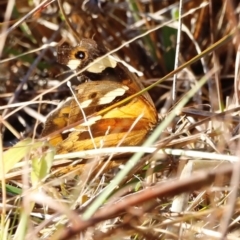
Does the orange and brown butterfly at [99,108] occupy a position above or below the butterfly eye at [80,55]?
below

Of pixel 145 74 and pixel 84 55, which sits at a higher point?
pixel 84 55

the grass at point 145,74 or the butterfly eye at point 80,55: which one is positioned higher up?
the butterfly eye at point 80,55

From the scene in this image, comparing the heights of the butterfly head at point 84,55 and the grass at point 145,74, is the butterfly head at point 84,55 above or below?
above

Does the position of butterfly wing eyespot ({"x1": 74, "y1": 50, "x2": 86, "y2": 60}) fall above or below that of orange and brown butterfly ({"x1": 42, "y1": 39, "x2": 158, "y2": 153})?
above

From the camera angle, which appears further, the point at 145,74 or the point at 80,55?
the point at 145,74

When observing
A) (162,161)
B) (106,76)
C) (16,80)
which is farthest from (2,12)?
(162,161)

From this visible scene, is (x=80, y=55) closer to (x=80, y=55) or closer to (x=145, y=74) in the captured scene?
(x=80, y=55)

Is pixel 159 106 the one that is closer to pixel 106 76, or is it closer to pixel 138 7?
pixel 138 7

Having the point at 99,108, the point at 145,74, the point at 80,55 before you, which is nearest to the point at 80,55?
the point at 80,55

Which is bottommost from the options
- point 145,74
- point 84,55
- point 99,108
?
point 145,74
